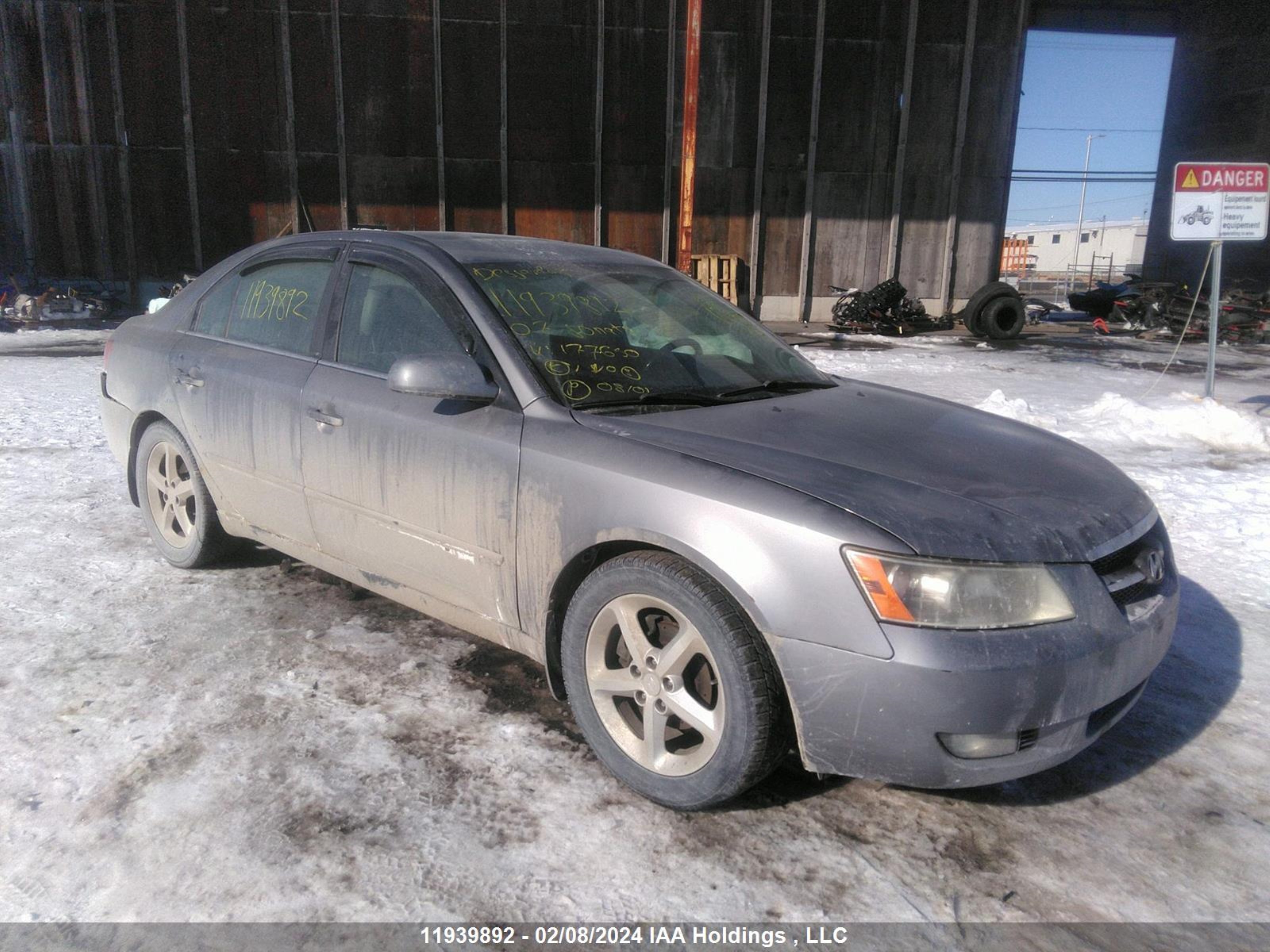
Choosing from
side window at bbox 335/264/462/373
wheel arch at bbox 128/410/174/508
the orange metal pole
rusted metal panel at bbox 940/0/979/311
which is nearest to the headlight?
side window at bbox 335/264/462/373

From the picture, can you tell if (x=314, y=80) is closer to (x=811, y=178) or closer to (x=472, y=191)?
(x=472, y=191)

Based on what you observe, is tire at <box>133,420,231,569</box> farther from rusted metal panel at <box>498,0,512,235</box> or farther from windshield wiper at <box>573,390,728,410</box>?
rusted metal panel at <box>498,0,512,235</box>

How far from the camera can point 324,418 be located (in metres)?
3.34

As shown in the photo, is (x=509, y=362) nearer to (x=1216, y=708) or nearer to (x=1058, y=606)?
(x=1058, y=606)

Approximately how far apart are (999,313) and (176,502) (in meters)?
15.5

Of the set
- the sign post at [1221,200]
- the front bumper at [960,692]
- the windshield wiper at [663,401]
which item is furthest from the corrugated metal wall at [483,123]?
the front bumper at [960,692]

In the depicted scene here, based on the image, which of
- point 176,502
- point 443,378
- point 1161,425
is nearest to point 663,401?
point 443,378

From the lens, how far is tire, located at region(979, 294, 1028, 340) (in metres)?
16.7

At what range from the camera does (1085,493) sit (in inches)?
105

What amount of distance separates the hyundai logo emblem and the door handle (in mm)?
2596

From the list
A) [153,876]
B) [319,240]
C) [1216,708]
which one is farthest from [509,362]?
[1216,708]

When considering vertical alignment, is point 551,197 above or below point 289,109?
below

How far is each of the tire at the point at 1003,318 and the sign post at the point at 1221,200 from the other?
8429mm

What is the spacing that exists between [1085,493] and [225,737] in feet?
8.78
